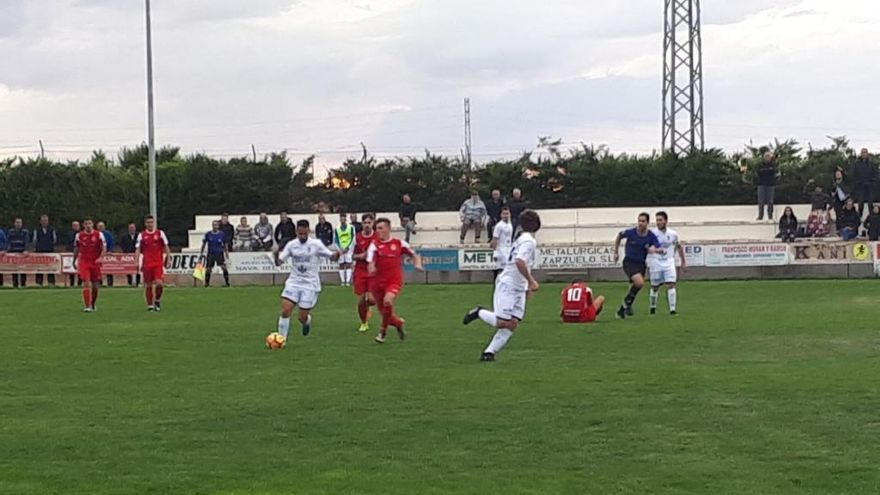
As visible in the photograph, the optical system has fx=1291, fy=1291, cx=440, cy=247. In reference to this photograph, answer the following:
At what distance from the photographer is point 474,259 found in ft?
123

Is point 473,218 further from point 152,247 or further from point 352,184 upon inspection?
point 152,247

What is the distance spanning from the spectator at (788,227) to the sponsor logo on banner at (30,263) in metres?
21.8

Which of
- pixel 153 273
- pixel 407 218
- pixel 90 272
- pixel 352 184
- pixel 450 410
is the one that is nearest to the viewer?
pixel 450 410

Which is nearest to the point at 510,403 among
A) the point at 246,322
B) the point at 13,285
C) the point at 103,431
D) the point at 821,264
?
the point at 103,431

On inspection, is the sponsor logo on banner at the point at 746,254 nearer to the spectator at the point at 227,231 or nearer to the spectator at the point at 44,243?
the spectator at the point at 227,231

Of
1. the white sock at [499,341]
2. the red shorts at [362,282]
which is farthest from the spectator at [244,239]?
the white sock at [499,341]

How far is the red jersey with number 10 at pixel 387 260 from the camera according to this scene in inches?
758

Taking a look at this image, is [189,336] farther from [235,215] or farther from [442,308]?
[235,215]

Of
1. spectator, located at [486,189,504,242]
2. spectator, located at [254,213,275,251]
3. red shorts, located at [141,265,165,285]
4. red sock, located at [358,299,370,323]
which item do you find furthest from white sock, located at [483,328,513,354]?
spectator, located at [254,213,275,251]

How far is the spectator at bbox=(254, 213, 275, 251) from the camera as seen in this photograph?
3929 cm

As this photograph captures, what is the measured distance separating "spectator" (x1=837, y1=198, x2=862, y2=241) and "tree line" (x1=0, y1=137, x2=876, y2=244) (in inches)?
398

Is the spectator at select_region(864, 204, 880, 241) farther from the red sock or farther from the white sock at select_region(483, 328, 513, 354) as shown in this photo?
the white sock at select_region(483, 328, 513, 354)

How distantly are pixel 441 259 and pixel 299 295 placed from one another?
1836 centimetres

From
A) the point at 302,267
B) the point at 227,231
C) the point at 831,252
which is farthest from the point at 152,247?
the point at 831,252
